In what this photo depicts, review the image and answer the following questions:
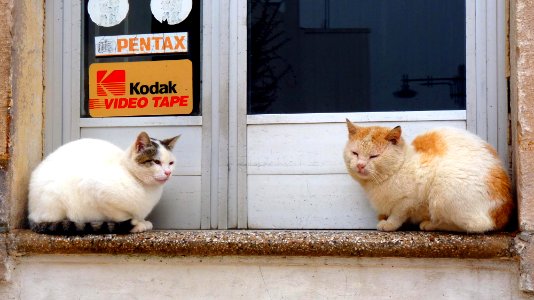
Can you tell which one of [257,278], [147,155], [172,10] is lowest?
[257,278]

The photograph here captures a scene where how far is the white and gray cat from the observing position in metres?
3.00

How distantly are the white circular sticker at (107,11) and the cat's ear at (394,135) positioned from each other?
165 centimetres

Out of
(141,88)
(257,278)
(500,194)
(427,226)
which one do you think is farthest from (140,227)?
(500,194)

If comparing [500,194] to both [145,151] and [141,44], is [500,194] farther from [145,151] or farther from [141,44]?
[141,44]

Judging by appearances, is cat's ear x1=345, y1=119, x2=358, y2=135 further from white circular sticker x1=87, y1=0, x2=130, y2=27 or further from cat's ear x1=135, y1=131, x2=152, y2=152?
white circular sticker x1=87, y1=0, x2=130, y2=27

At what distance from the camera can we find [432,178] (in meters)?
2.87

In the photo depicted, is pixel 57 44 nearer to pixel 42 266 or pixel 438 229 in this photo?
pixel 42 266

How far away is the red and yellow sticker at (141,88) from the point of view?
3430 mm

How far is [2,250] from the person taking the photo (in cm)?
311

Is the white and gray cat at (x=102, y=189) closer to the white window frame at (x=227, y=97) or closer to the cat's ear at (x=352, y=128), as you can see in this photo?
the white window frame at (x=227, y=97)

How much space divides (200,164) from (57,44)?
1.07 meters

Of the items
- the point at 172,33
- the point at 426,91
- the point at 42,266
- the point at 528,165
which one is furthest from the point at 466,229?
the point at 42,266

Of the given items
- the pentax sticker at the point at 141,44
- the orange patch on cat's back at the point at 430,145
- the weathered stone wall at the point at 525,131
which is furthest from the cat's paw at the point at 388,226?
the pentax sticker at the point at 141,44

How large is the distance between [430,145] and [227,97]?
1.12 m
